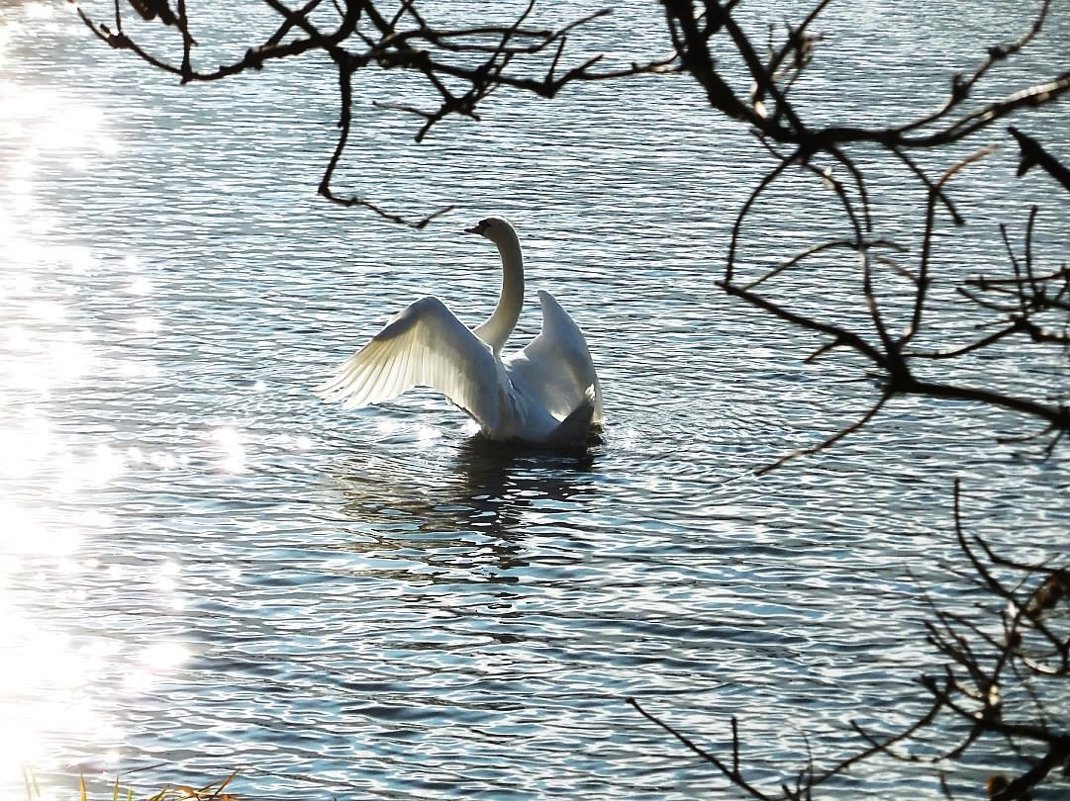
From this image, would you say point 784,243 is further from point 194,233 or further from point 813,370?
point 194,233

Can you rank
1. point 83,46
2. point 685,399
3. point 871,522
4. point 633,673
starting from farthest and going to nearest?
point 83,46 < point 685,399 < point 871,522 < point 633,673

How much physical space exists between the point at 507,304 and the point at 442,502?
2.01 metres

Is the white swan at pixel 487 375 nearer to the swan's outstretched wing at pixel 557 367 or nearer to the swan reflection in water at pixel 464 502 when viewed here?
the swan's outstretched wing at pixel 557 367

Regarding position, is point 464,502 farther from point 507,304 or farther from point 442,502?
point 507,304

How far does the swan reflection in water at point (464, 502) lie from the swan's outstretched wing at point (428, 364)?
0.33 metres

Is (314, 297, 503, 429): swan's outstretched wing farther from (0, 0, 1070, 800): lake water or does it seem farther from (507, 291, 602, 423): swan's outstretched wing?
(507, 291, 602, 423): swan's outstretched wing

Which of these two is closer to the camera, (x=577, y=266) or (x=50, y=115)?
(x=577, y=266)

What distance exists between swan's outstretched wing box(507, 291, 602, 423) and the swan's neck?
158 mm

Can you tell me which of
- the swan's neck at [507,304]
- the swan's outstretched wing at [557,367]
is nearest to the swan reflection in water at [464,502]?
the swan's outstretched wing at [557,367]

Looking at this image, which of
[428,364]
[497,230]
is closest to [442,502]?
[428,364]

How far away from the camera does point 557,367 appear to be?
10.8 metres

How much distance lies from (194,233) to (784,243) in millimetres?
4589

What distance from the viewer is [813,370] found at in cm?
1151

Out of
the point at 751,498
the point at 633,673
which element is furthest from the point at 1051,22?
the point at 633,673
